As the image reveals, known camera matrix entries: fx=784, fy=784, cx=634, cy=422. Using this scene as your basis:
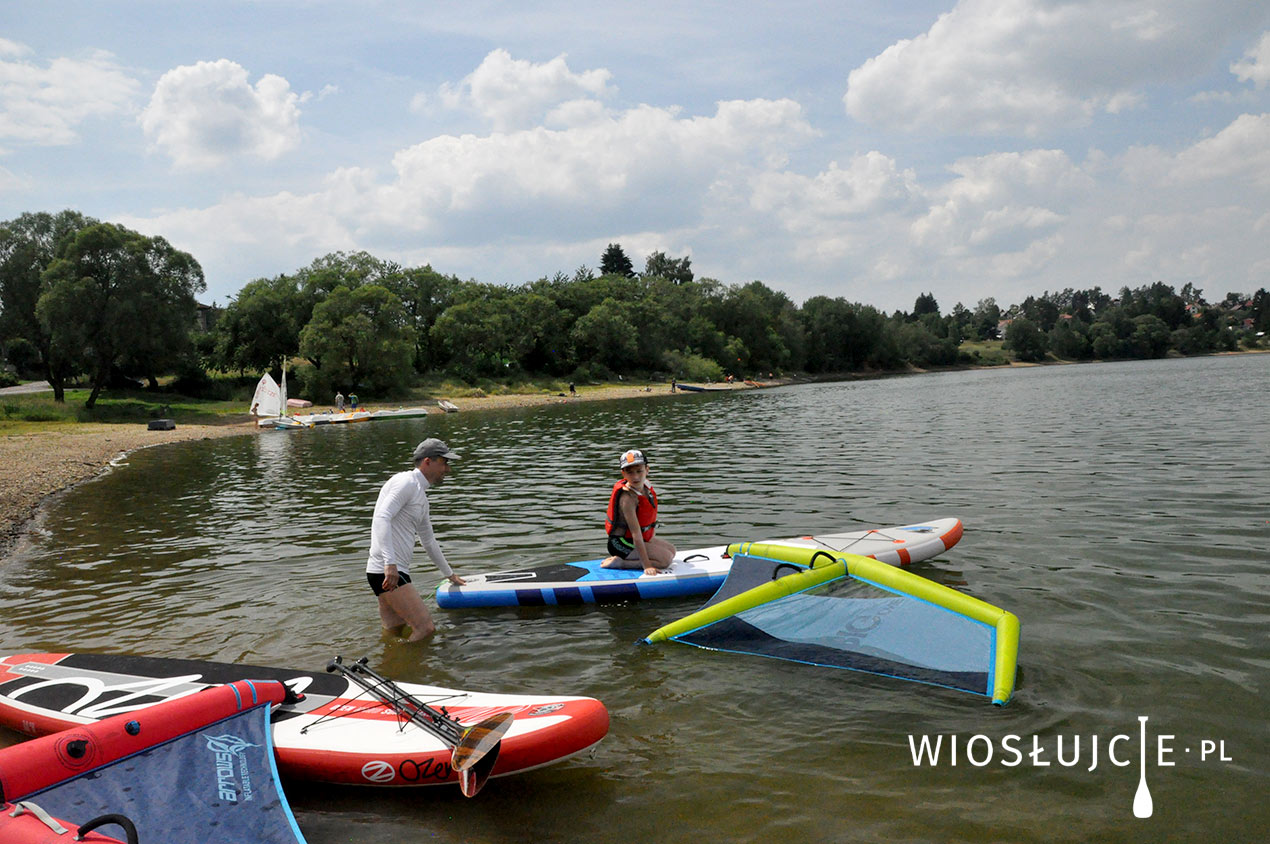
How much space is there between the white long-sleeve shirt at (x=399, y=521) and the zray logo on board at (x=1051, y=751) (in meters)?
4.95

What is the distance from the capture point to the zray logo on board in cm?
566

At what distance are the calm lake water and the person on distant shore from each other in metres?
0.72

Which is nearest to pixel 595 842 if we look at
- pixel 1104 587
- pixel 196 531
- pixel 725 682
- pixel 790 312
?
pixel 725 682

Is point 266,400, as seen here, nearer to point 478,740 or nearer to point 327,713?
point 327,713

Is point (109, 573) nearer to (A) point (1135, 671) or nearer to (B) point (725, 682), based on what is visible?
(B) point (725, 682)

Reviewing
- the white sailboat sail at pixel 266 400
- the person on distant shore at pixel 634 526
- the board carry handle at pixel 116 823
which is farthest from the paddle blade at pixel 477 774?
the white sailboat sail at pixel 266 400

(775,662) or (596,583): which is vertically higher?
(596,583)

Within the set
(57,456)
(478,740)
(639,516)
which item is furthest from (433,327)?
(478,740)

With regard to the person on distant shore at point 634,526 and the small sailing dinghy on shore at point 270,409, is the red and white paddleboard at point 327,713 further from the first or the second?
the small sailing dinghy on shore at point 270,409

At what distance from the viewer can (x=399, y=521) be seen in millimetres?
7961

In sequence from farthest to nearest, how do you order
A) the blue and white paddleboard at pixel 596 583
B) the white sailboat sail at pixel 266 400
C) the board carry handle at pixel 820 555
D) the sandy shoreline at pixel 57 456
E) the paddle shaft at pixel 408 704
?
the white sailboat sail at pixel 266 400
the sandy shoreline at pixel 57 456
the blue and white paddleboard at pixel 596 583
the board carry handle at pixel 820 555
the paddle shaft at pixel 408 704

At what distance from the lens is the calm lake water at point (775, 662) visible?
17.2ft

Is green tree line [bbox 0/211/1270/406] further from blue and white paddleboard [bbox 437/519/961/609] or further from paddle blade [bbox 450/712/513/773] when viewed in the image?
paddle blade [bbox 450/712/513/773]

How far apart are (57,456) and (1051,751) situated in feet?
105
